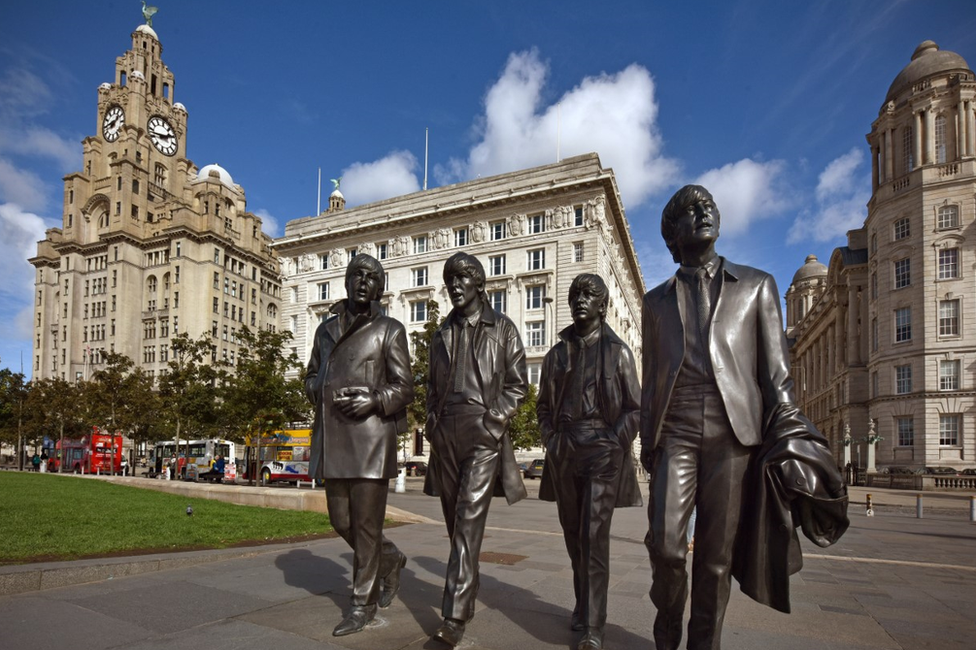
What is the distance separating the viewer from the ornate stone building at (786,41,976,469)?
46625 mm

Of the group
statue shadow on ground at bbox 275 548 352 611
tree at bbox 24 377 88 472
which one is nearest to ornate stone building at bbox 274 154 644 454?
tree at bbox 24 377 88 472

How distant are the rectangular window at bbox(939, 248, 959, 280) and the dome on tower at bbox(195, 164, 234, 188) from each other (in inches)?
3778

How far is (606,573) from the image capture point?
4668 millimetres

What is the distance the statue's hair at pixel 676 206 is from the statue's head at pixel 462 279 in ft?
5.26

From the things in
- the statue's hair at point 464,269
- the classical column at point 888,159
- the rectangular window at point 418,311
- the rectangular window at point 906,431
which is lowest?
the rectangular window at point 906,431

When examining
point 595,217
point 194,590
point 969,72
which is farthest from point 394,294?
point 194,590

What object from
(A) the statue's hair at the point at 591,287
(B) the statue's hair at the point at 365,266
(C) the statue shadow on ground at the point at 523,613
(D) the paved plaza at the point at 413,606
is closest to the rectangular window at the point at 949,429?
(D) the paved plaza at the point at 413,606

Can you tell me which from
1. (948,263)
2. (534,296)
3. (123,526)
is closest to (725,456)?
(123,526)

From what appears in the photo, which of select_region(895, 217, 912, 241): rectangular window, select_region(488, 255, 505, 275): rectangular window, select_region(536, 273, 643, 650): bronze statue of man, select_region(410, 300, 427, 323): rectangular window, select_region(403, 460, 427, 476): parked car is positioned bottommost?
select_region(403, 460, 427, 476): parked car

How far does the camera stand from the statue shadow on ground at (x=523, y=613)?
184 inches

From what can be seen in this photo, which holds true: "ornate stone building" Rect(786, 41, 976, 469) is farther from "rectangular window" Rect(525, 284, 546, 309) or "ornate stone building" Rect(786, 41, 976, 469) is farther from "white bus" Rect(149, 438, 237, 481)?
"white bus" Rect(149, 438, 237, 481)

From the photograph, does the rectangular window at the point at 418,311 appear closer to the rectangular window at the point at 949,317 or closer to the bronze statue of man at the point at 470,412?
the rectangular window at the point at 949,317

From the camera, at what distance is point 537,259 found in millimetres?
54406

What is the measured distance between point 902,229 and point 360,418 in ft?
190
